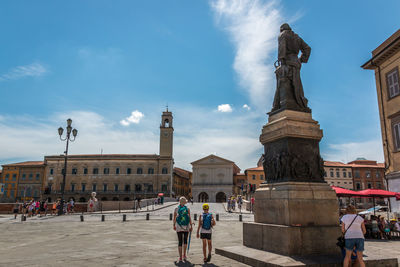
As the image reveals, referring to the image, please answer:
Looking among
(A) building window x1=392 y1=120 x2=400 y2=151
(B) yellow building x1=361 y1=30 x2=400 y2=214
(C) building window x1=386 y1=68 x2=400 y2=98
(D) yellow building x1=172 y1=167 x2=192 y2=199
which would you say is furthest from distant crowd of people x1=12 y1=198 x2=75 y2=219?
(D) yellow building x1=172 y1=167 x2=192 y2=199

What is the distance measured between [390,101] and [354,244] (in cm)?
1648

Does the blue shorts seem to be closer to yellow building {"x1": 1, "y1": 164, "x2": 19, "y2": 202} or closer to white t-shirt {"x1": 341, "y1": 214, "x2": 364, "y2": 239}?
white t-shirt {"x1": 341, "y1": 214, "x2": 364, "y2": 239}

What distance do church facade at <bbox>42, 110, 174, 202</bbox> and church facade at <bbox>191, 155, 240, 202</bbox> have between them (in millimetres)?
8790

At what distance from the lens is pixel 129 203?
35219 mm

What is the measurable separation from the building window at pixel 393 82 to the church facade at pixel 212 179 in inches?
2313

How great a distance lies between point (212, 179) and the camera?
76312 mm

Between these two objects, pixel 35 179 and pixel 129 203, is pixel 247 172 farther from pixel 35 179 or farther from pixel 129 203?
pixel 35 179

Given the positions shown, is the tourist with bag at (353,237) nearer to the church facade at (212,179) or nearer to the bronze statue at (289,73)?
the bronze statue at (289,73)

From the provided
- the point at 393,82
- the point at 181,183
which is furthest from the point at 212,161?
the point at 393,82

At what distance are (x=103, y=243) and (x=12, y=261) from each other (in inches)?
115

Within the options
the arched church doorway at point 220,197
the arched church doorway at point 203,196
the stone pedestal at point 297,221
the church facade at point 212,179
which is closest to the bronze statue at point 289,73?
the stone pedestal at point 297,221

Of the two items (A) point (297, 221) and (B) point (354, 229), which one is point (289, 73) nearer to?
(A) point (297, 221)

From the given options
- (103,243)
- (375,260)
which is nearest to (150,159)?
(103,243)

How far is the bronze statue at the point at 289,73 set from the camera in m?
7.17
